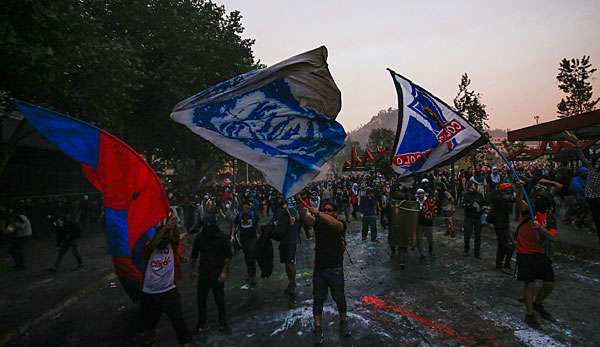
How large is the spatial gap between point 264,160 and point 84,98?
7310mm

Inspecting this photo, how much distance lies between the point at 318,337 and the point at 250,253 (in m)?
3.28

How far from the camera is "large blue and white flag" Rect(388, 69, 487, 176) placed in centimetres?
579

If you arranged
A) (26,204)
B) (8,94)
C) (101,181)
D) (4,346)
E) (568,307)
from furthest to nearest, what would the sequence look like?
1. (26,204)
2. (8,94)
3. (568,307)
4. (4,346)
5. (101,181)

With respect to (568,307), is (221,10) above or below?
above

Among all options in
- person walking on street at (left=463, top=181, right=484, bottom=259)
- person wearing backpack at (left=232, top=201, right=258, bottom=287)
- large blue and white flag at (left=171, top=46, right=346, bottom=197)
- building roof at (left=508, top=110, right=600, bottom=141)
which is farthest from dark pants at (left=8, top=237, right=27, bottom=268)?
building roof at (left=508, top=110, right=600, bottom=141)

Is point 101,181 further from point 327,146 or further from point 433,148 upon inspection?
point 433,148

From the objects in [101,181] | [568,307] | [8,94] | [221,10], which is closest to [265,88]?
[101,181]

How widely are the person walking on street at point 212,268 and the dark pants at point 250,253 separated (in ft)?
6.86

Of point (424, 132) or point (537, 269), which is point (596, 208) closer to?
point (537, 269)

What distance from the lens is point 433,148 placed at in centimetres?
598

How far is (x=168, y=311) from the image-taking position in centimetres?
448

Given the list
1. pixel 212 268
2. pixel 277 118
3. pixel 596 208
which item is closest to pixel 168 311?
pixel 212 268

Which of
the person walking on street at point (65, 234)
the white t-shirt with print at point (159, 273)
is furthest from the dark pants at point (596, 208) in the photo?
the person walking on street at point (65, 234)

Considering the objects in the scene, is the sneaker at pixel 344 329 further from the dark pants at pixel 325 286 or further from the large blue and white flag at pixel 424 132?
the large blue and white flag at pixel 424 132
